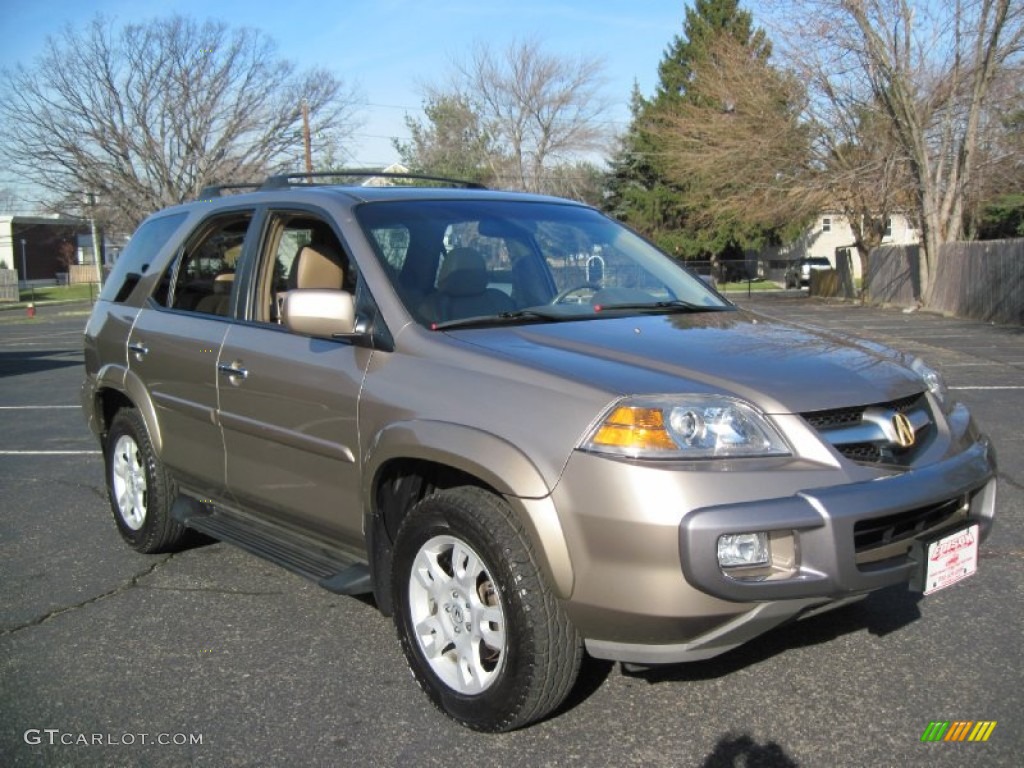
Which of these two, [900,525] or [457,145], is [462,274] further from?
[457,145]

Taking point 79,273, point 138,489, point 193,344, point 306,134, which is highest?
point 306,134

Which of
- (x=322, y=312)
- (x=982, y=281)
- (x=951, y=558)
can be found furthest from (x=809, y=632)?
(x=982, y=281)

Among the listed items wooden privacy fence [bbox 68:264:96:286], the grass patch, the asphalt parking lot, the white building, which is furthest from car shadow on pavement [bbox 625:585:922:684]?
wooden privacy fence [bbox 68:264:96:286]

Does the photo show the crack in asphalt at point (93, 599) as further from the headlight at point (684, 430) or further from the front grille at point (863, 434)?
the front grille at point (863, 434)

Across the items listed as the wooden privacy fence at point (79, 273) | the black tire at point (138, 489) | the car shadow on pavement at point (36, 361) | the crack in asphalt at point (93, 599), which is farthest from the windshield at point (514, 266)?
the wooden privacy fence at point (79, 273)

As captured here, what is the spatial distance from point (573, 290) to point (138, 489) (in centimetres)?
267

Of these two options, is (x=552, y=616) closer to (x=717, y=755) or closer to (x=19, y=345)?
(x=717, y=755)

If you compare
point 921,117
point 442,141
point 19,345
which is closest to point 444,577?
point 19,345

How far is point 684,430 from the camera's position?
283 centimetres

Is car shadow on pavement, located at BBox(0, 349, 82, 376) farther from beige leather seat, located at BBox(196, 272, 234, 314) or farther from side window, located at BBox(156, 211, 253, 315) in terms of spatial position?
beige leather seat, located at BBox(196, 272, 234, 314)

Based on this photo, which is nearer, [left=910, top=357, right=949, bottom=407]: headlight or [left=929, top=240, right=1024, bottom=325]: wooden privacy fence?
[left=910, top=357, right=949, bottom=407]: headlight

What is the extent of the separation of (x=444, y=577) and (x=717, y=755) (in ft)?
3.37

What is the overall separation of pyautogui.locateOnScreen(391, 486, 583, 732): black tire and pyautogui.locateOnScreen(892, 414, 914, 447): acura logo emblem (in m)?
1.19

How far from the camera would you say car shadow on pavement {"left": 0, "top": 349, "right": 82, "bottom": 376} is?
50.5ft
